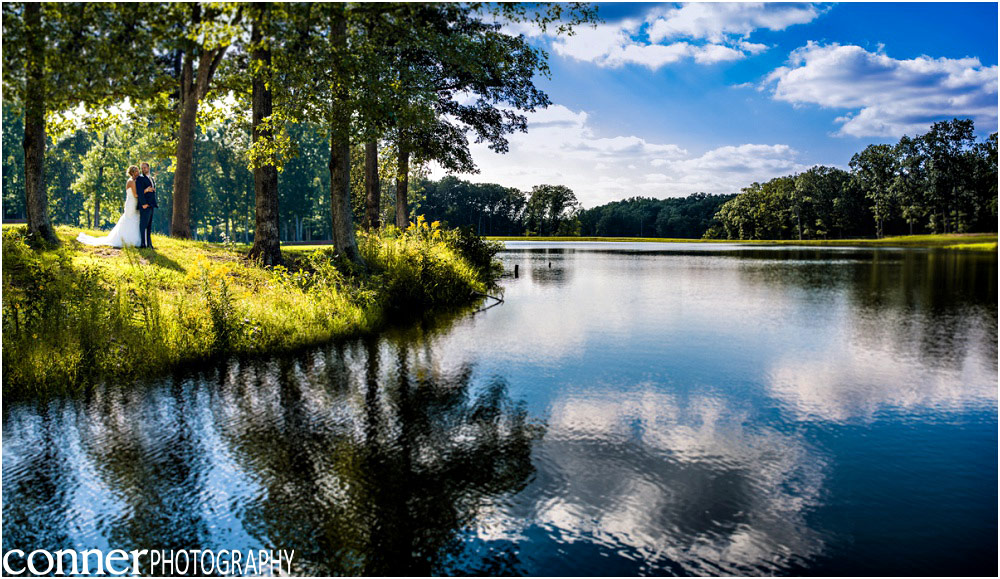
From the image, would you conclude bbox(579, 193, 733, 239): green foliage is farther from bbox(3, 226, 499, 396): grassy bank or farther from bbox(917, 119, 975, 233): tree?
bbox(3, 226, 499, 396): grassy bank

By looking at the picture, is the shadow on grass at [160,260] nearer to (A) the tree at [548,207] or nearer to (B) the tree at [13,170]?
(B) the tree at [13,170]

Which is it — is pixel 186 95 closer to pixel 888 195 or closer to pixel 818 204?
pixel 888 195

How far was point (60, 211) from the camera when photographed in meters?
76.9

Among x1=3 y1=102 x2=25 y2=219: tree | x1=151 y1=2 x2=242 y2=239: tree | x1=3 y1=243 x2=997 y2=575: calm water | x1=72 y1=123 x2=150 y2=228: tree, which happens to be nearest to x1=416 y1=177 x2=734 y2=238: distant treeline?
x1=3 y1=102 x2=25 y2=219: tree

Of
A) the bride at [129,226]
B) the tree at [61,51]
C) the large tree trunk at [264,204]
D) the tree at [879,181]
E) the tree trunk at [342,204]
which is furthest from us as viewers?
the tree at [879,181]

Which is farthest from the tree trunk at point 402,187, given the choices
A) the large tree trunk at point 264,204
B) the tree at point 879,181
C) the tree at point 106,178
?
the tree at point 879,181

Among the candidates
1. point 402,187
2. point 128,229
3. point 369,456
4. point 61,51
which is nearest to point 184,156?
point 128,229

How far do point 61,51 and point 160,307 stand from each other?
588 centimetres

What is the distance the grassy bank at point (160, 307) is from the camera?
1001cm

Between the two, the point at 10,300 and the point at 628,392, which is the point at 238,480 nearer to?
the point at 628,392

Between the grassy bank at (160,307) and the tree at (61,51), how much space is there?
363 cm

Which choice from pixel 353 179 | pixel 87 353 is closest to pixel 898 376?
pixel 87 353

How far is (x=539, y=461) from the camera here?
6.95 metres

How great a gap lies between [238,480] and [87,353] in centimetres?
566
